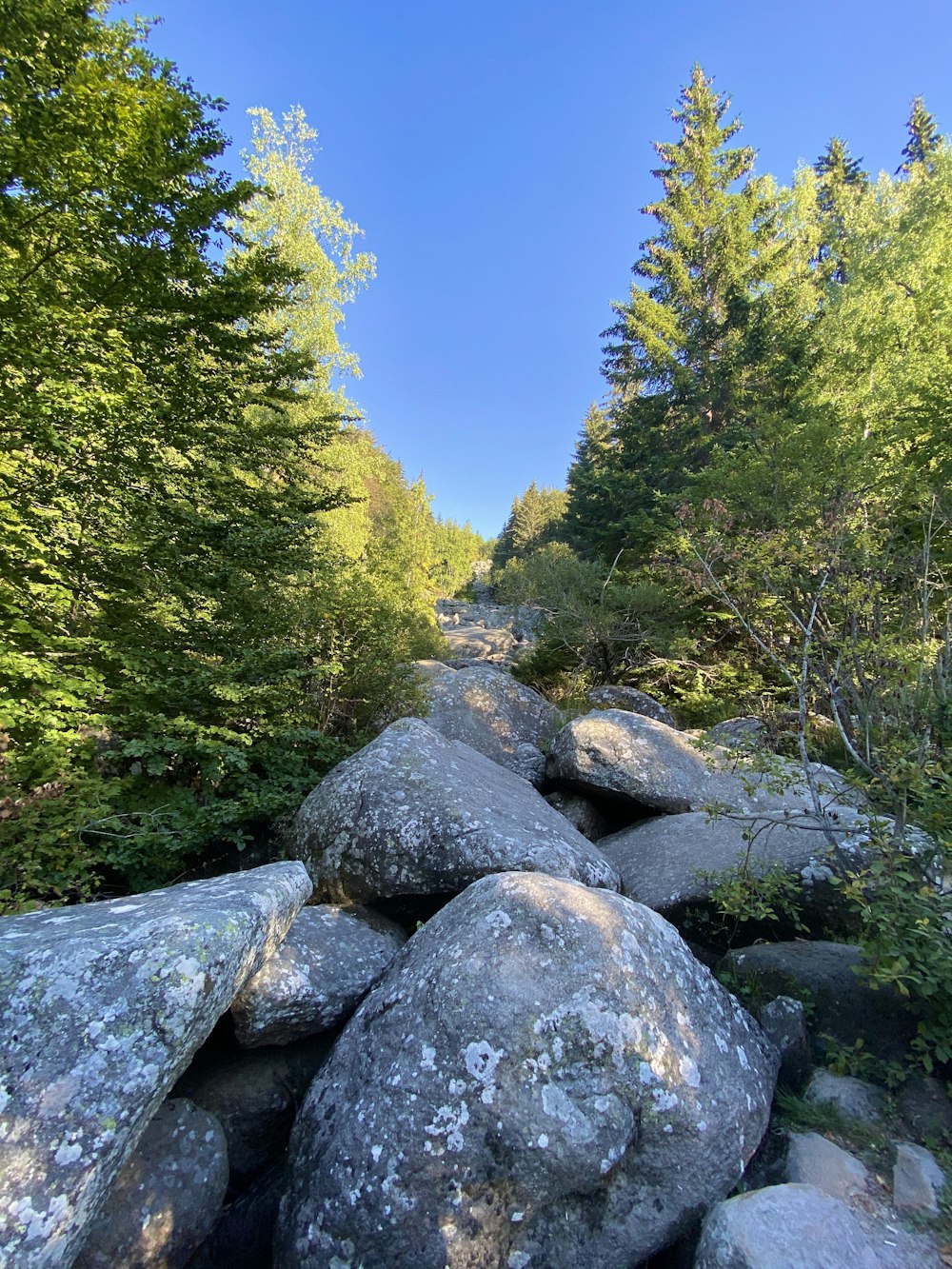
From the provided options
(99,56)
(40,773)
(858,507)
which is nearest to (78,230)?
(99,56)

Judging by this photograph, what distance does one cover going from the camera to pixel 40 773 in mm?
4215

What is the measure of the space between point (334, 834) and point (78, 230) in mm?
6271

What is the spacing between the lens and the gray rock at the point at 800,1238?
1.85 meters

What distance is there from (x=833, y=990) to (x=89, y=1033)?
3.72 metres

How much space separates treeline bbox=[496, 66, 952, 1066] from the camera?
11.4ft

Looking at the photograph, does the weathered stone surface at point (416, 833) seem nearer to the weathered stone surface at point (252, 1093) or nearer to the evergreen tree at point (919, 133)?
the weathered stone surface at point (252, 1093)

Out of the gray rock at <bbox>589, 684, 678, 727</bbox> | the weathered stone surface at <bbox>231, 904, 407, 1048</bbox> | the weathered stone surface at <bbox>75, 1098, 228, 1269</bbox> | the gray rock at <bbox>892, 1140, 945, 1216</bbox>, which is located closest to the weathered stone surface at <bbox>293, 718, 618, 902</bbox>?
the weathered stone surface at <bbox>231, 904, 407, 1048</bbox>

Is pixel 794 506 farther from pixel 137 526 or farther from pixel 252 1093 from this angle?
pixel 252 1093

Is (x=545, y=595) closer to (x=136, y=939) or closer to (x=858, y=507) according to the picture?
(x=858, y=507)

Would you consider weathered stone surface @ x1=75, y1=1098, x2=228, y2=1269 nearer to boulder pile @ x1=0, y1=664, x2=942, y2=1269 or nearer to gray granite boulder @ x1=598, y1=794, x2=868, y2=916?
boulder pile @ x1=0, y1=664, x2=942, y2=1269

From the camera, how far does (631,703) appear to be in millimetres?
9289

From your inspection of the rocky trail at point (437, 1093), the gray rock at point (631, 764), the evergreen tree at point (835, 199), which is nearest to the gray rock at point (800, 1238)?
the rocky trail at point (437, 1093)

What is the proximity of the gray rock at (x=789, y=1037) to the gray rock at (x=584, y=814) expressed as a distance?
2.69 m

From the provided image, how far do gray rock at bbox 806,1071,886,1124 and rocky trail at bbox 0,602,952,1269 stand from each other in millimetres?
15
